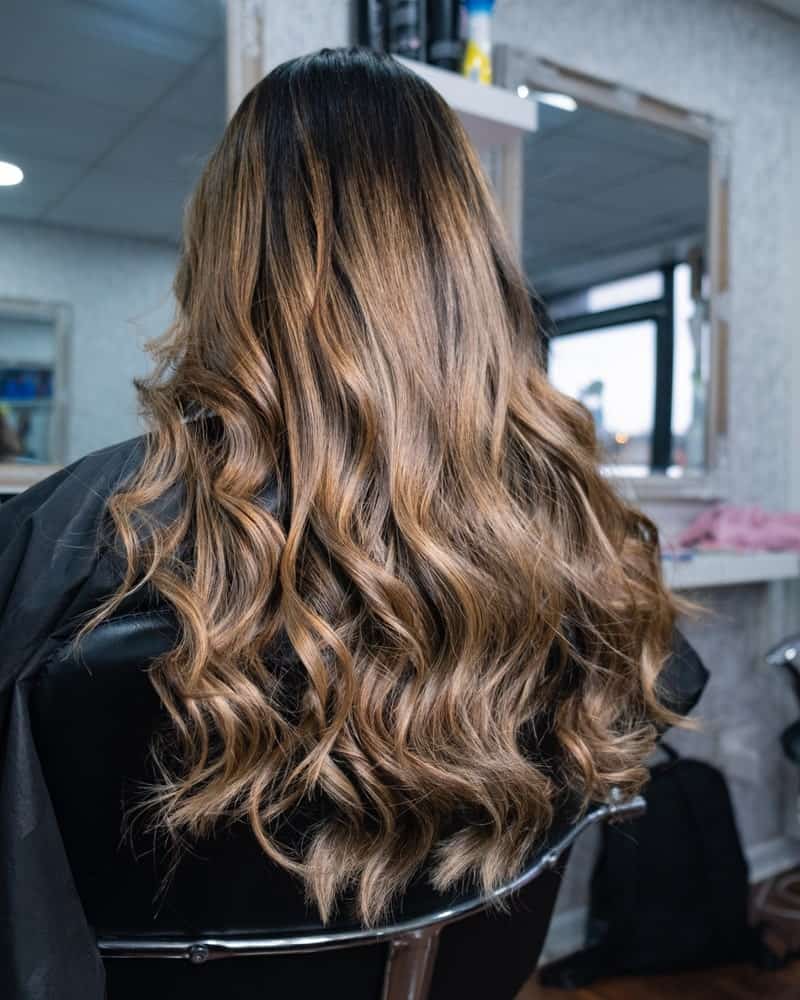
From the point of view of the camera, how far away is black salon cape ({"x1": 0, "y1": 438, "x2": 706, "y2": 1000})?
21.4 inches

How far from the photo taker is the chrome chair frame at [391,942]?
611 mm

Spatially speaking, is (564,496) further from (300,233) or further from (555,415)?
(300,233)

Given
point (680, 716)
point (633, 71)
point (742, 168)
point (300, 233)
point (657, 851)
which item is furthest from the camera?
point (742, 168)

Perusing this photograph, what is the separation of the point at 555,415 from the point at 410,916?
1.39ft

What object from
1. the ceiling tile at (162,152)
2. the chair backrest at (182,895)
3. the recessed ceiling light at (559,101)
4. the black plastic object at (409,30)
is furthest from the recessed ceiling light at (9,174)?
the recessed ceiling light at (559,101)

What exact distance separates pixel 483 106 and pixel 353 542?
3.79ft

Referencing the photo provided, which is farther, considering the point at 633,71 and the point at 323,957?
the point at 633,71

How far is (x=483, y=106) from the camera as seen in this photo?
1520mm

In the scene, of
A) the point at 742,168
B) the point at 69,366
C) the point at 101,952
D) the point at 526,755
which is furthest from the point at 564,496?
the point at 742,168

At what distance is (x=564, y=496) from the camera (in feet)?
2.48

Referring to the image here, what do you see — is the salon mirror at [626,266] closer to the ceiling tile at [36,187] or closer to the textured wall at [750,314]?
the textured wall at [750,314]

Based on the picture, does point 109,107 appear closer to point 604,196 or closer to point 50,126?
point 50,126

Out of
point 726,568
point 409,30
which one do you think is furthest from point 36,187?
point 726,568

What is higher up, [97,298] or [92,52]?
[92,52]
